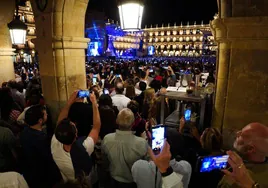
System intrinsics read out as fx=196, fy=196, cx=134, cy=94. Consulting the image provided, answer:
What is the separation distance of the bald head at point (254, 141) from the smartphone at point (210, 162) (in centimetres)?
18

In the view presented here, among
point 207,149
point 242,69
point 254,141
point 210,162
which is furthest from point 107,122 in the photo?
point 242,69

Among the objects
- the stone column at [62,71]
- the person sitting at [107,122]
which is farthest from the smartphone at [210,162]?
the stone column at [62,71]

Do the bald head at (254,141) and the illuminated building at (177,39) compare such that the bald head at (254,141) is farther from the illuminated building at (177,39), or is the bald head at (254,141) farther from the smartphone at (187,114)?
the illuminated building at (177,39)

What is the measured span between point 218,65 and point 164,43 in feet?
259

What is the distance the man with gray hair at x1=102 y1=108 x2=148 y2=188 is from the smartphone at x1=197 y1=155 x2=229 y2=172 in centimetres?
71

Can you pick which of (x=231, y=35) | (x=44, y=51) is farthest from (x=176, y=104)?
(x=44, y=51)

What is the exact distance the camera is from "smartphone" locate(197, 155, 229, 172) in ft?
5.20

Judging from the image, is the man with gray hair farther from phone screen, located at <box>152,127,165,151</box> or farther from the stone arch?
the stone arch

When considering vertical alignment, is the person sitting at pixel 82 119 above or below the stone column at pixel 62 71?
below

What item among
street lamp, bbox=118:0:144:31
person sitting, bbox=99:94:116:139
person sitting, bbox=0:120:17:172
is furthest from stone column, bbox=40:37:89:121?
street lamp, bbox=118:0:144:31

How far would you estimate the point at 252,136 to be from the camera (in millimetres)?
1465

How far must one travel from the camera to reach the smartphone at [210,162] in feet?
5.20

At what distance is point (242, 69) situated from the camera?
2.72m

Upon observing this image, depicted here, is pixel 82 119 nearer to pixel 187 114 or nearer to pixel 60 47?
pixel 60 47
